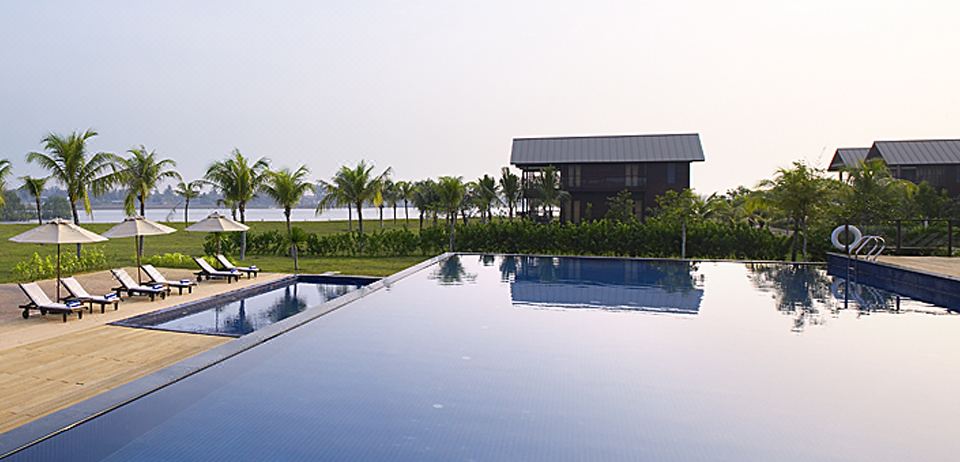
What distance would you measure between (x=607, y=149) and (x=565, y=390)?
88.4ft

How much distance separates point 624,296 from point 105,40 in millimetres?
20035

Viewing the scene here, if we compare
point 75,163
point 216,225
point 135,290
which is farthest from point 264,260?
point 135,290

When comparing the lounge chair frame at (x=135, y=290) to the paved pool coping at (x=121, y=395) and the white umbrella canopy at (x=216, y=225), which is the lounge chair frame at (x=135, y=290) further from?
the white umbrella canopy at (x=216, y=225)

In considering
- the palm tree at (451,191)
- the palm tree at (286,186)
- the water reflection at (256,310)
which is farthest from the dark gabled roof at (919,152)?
the water reflection at (256,310)

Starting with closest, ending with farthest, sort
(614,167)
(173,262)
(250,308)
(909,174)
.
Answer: (250,308) → (173,262) → (614,167) → (909,174)

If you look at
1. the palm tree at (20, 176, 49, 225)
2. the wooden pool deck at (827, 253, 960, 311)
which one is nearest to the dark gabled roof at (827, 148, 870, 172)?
the wooden pool deck at (827, 253, 960, 311)

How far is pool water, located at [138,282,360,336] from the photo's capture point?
9.58 m

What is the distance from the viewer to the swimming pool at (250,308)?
9562mm

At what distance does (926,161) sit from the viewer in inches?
1326

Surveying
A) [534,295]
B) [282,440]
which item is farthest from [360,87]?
[282,440]

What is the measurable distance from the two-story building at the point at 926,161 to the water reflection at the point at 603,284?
2428 cm

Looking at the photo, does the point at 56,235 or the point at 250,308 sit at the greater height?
the point at 56,235

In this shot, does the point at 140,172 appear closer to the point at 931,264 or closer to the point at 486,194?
the point at 486,194

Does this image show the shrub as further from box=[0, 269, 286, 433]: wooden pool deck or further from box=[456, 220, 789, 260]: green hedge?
box=[456, 220, 789, 260]: green hedge
